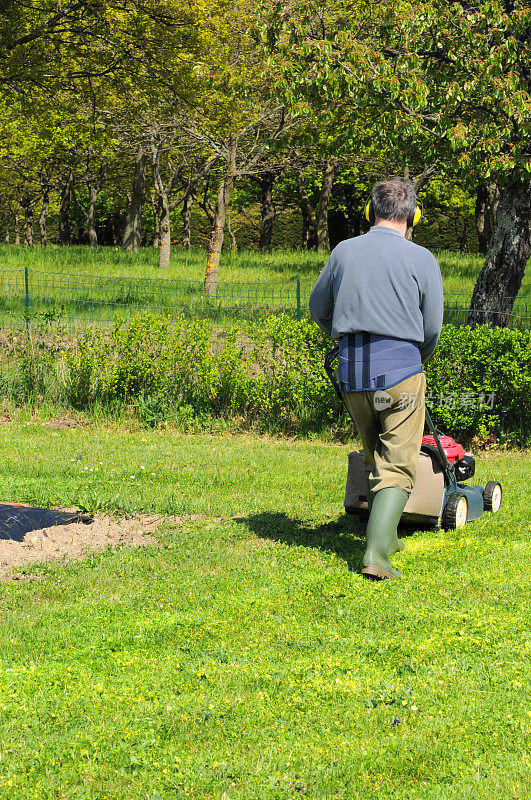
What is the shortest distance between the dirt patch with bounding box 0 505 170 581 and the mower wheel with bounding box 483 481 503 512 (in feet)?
7.39

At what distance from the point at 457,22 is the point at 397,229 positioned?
6606mm

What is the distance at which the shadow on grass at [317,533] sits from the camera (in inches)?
210

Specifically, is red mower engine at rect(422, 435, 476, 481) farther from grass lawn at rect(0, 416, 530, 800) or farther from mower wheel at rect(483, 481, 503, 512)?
grass lawn at rect(0, 416, 530, 800)

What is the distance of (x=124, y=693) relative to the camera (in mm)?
3441

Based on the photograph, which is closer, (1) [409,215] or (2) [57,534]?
(1) [409,215]

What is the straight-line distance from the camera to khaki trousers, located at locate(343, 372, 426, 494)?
4652mm

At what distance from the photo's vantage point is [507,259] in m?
10.8

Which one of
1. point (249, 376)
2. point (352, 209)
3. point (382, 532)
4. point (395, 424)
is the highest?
point (352, 209)

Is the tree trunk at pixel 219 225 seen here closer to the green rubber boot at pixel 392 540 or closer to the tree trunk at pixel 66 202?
the green rubber boot at pixel 392 540

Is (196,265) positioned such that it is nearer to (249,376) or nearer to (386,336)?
(249,376)

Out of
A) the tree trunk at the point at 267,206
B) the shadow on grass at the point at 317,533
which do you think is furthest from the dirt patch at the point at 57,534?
the tree trunk at the point at 267,206

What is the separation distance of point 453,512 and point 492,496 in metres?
0.82

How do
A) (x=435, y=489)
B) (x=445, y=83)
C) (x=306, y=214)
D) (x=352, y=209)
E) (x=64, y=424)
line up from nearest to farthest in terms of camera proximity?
(x=435, y=489) → (x=64, y=424) → (x=445, y=83) → (x=306, y=214) → (x=352, y=209)

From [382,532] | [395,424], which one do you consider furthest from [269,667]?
A: [395,424]
